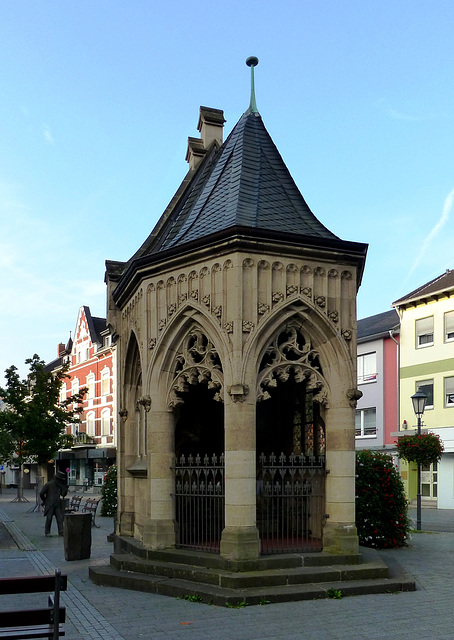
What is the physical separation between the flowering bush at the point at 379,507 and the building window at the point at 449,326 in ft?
64.7

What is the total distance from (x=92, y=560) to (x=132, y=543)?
2.22 metres

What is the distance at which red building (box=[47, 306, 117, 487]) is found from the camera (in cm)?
5084

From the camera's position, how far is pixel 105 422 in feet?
171

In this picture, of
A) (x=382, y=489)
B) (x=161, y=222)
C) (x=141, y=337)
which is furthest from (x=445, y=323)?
(x=141, y=337)

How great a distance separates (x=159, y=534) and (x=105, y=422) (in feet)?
141

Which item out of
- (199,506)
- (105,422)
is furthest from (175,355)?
(105,422)

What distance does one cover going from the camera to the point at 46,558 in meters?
13.4

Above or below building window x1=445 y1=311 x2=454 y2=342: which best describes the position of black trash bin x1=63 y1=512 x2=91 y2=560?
below

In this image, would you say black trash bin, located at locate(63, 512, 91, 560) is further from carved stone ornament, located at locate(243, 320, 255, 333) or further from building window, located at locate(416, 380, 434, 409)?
building window, located at locate(416, 380, 434, 409)

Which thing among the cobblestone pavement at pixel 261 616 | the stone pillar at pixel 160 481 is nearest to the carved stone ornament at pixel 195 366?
the stone pillar at pixel 160 481

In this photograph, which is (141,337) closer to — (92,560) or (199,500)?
(199,500)

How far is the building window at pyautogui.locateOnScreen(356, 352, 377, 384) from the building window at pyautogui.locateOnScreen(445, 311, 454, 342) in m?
5.24

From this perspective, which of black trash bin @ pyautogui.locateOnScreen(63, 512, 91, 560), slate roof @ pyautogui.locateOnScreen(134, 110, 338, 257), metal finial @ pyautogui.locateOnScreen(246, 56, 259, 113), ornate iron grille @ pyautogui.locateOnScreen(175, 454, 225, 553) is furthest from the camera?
black trash bin @ pyautogui.locateOnScreen(63, 512, 91, 560)

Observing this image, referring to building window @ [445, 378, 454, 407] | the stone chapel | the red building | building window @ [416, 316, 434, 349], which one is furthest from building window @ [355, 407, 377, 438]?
the stone chapel
